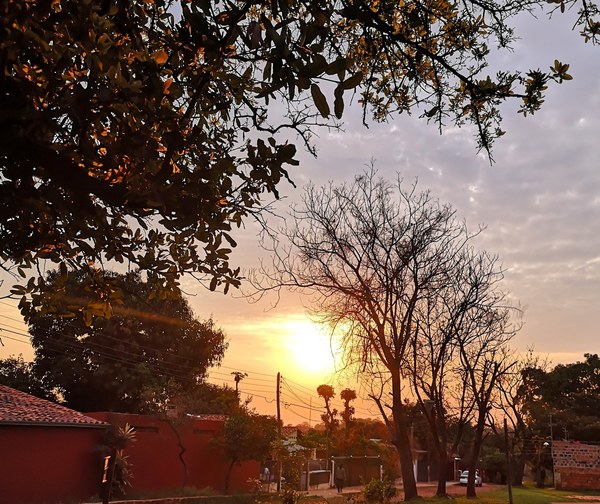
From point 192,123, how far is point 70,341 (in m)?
40.3

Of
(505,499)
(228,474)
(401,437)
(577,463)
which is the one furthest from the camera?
(577,463)

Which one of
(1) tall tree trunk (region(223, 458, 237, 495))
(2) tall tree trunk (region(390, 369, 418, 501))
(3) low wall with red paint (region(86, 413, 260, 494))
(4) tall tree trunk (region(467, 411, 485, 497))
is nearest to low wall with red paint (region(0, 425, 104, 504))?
(3) low wall with red paint (region(86, 413, 260, 494))

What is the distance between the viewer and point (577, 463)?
43.6 metres

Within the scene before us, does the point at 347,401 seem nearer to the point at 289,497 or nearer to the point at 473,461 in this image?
the point at 473,461

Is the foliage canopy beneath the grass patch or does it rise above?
above

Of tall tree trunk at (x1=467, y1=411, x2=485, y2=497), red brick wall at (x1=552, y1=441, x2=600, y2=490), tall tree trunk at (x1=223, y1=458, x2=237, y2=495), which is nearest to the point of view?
tall tree trunk at (x1=467, y1=411, x2=485, y2=497)

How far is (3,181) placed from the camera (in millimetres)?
4570

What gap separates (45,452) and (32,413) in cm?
163

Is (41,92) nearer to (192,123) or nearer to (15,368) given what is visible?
(192,123)

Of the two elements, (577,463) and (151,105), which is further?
(577,463)

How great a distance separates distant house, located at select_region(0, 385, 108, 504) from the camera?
73.3ft

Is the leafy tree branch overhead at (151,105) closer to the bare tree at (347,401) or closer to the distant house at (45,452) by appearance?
the distant house at (45,452)

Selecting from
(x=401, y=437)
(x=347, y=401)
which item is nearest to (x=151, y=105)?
(x=401, y=437)

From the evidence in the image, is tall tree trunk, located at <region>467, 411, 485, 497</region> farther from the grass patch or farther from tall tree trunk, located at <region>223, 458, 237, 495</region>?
tall tree trunk, located at <region>223, 458, 237, 495</region>
